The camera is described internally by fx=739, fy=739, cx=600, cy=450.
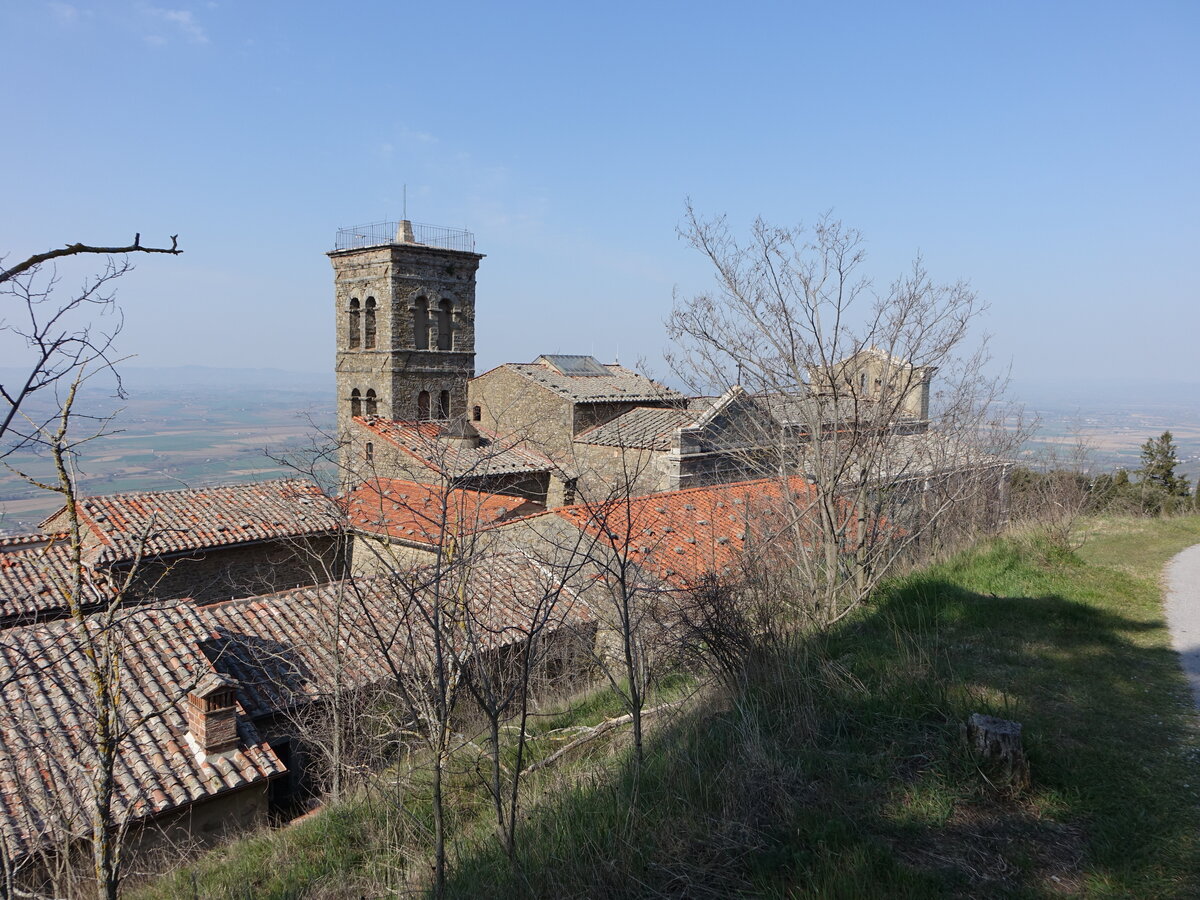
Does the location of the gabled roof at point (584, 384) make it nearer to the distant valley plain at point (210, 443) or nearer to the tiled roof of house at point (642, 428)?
the tiled roof of house at point (642, 428)

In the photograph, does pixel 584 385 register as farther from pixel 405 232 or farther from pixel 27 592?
pixel 27 592

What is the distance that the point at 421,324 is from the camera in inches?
906

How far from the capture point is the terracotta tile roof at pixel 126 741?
7.03 meters

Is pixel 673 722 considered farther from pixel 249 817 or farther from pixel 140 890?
pixel 249 817

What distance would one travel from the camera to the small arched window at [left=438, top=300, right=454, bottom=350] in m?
23.5

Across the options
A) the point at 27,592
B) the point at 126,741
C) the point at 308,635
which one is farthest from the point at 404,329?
the point at 126,741

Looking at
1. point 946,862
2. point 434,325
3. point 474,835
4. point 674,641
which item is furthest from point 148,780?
point 434,325

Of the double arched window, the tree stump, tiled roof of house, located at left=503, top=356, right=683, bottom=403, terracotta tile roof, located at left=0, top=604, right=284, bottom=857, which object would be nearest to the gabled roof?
tiled roof of house, located at left=503, top=356, right=683, bottom=403

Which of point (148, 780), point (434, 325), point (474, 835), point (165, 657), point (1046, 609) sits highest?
point (434, 325)

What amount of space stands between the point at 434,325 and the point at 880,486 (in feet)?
57.8

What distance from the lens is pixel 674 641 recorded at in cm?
603

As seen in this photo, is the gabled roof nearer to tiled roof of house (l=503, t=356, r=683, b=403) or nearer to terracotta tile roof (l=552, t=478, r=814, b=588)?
tiled roof of house (l=503, t=356, r=683, b=403)

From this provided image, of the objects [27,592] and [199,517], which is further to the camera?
[199,517]

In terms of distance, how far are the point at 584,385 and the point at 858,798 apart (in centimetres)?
1954
